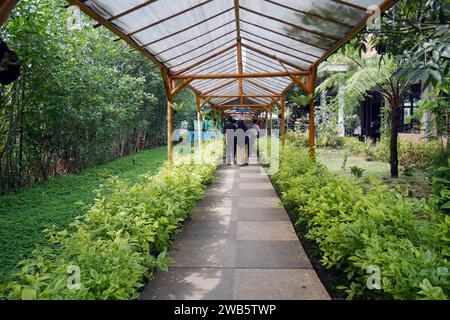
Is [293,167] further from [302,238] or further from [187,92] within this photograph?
[187,92]

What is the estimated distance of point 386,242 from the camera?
2484 mm

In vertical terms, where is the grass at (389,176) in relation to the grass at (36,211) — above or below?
above

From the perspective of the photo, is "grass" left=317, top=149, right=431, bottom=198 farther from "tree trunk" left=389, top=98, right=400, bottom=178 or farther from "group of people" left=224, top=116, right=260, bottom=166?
"group of people" left=224, top=116, right=260, bottom=166

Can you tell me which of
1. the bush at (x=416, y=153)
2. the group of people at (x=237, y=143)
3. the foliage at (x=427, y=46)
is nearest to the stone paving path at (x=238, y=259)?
the foliage at (x=427, y=46)

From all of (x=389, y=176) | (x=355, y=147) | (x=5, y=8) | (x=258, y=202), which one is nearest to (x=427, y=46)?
(x=5, y=8)

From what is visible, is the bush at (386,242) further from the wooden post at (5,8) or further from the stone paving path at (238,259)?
the wooden post at (5,8)

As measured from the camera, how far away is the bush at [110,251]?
1972 mm

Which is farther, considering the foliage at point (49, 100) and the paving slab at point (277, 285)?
the foliage at point (49, 100)

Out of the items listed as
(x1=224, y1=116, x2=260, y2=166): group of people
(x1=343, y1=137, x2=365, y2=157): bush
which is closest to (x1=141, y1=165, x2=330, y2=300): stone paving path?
(x1=224, y1=116, x2=260, y2=166): group of people

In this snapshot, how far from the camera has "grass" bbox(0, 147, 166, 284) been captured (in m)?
4.15

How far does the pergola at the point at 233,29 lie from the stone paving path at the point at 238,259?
2.38 m

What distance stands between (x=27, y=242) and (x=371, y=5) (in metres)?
4.89
